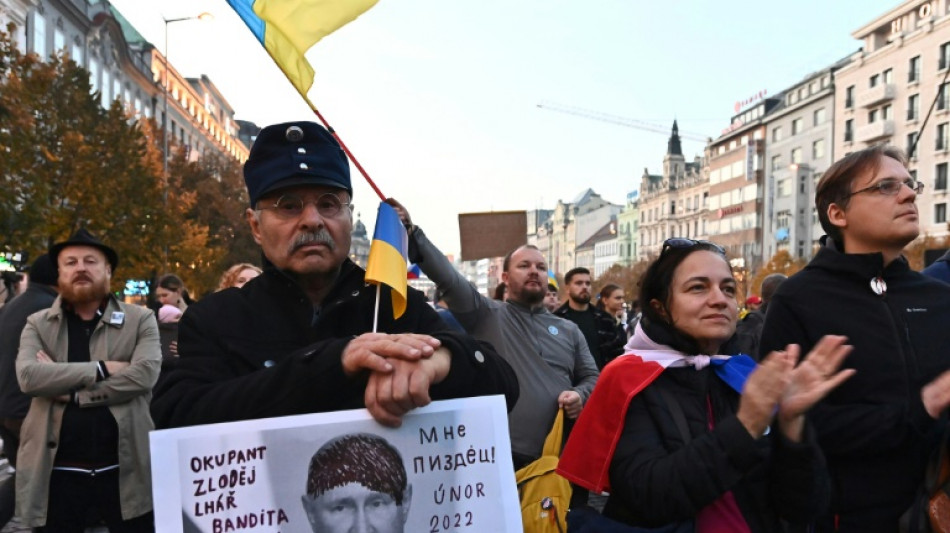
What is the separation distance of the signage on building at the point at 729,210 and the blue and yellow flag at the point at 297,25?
3368 inches

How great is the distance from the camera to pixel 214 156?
44375 millimetres

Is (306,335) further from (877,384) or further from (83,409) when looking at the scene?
(83,409)

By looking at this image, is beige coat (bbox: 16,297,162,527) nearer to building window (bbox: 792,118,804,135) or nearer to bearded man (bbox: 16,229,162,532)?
bearded man (bbox: 16,229,162,532)

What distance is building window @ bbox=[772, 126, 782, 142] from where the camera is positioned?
248 feet

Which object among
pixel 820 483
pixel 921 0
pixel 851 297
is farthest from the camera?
pixel 921 0

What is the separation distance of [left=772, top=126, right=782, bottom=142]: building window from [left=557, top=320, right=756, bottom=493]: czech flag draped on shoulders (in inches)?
3115

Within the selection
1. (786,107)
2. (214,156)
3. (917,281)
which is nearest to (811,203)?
(786,107)

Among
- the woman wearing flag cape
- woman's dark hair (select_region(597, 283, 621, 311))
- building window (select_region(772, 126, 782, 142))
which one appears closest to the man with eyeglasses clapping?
the woman wearing flag cape

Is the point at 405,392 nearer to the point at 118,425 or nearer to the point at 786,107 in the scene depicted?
the point at 118,425

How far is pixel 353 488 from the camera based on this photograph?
173 cm

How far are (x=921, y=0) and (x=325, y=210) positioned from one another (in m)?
63.6

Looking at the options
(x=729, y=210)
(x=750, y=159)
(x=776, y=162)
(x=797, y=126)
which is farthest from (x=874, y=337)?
(x=729, y=210)

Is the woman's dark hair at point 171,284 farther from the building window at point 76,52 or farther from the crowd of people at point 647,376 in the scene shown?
the building window at point 76,52

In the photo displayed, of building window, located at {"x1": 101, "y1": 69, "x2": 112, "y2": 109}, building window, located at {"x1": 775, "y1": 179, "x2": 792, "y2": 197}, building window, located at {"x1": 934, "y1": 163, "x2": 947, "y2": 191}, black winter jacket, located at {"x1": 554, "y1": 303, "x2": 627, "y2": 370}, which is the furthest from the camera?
building window, located at {"x1": 775, "y1": 179, "x2": 792, "y2": 197}
